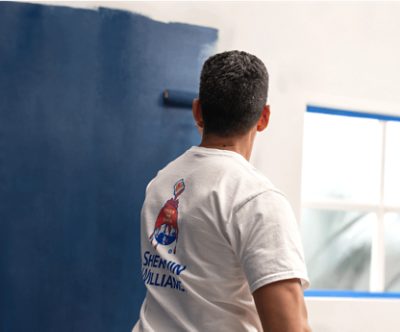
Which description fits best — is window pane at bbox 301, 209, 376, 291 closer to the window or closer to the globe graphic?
the window

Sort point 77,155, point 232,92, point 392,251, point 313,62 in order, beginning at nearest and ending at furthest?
point 232,92, point 77,155, point 313,62, point 392,251

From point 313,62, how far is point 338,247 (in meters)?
1.02

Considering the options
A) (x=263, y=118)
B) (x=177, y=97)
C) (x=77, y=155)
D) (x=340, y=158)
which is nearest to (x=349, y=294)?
(x=340, y=158)

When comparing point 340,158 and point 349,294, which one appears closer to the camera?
point 349,294

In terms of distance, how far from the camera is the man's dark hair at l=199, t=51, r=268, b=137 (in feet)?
3.61

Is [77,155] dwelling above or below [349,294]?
above

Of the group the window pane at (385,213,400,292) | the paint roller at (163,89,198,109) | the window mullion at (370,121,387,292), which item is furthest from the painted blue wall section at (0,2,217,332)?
the window pane at (385,213,400,292)

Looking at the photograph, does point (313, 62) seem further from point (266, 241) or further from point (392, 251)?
point (266, 241)

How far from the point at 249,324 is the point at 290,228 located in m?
0.21

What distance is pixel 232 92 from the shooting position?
1.10 m

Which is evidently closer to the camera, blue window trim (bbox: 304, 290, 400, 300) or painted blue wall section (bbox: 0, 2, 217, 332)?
painted blue wall section (bbox: 0, 2, 217, 332)

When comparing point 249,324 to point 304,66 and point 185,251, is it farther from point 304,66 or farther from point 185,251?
point 304,66

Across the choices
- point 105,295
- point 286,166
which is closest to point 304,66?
point 286,166

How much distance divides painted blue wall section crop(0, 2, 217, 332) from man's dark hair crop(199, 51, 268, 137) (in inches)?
36.9
